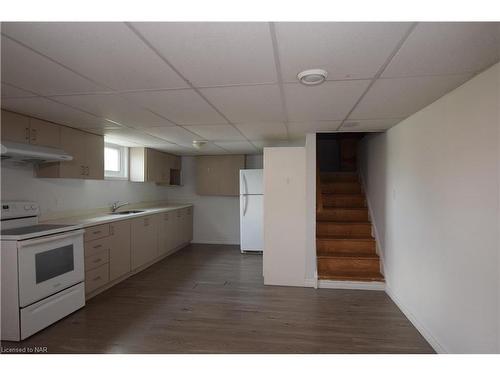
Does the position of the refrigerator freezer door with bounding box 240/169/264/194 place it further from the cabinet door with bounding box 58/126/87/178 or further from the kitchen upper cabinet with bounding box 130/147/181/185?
the cabinet door with bounding box 58/126/87/178

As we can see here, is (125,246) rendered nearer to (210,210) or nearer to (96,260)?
(96,260)

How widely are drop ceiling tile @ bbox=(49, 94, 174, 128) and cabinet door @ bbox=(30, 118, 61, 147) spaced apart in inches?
27.8

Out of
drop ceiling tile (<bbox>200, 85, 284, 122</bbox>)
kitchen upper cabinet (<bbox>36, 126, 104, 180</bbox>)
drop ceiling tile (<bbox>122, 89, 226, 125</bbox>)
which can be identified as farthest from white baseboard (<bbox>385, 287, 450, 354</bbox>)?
kitchen upper cabinet (<bbox>36, 126, 104, 180</bbox>)

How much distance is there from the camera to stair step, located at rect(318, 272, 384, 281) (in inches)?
137

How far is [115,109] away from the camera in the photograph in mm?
2422

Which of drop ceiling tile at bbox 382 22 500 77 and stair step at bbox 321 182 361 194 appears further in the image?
stair step at bbox 321 182 361 194

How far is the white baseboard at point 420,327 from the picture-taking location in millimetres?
2100

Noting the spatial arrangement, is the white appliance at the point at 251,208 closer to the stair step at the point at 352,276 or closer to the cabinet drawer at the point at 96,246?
the stair step at the point at 352,276

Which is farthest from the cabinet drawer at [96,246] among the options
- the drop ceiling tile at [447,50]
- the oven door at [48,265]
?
the drop ceiling tile at [447,50]

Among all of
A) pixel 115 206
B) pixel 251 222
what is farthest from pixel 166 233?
pixel 251 222

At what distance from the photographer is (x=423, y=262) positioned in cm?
243

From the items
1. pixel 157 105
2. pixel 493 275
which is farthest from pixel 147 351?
pixel 493 275

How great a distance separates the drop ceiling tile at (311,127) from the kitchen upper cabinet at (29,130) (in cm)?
264
